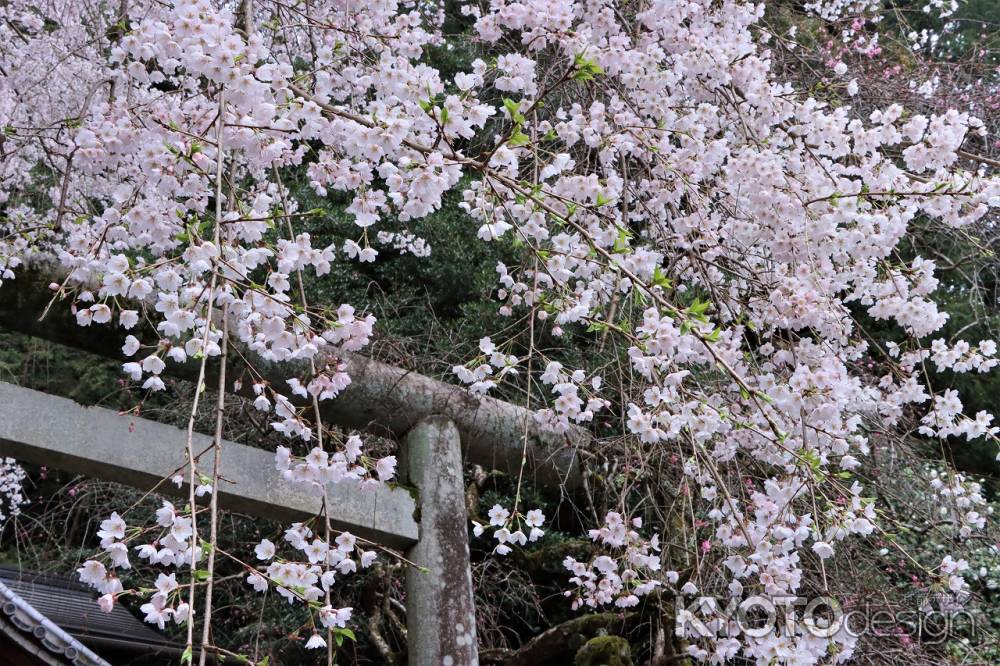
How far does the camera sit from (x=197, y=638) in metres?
3.98

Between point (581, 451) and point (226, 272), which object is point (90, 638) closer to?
point (581, 451)

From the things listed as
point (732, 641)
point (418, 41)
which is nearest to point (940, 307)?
point (732, 641)

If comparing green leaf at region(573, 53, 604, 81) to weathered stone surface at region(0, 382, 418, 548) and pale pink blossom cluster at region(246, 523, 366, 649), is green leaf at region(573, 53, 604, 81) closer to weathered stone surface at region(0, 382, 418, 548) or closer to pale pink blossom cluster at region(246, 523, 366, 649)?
pale pink blossom cluster at region(246, 523, 366, 649)

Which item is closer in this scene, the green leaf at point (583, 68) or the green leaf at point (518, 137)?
the green leaf at point (518, 137)

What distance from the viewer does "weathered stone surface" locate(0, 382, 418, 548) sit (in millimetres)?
2619

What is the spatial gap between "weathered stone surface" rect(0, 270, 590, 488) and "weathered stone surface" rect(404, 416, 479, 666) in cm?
9

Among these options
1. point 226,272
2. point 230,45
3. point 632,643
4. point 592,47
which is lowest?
point 632,643

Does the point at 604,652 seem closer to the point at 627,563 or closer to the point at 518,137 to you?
the point at 627,563

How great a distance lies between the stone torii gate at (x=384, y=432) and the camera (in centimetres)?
264

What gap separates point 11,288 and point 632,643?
260cm

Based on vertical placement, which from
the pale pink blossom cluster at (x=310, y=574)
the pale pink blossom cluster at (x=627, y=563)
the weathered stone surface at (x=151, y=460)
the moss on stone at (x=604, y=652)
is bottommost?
the pale pink blossom cluster at (x=310, y=574)

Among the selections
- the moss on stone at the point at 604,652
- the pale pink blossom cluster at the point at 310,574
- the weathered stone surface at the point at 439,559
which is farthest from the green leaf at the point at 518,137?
the moss on stone at the point at 604,652

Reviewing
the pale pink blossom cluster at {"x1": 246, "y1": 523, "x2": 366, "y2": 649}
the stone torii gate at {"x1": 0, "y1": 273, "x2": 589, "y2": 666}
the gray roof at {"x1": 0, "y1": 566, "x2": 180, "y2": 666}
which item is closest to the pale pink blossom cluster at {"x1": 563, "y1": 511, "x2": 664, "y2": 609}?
the stone torii gate at {"x1": 0, "y1": 273, "x2": 589, "y2": 666}

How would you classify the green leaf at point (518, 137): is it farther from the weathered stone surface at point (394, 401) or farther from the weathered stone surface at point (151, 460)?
the weathered stone surface at point (151, 460)
